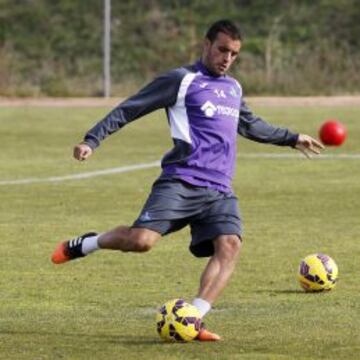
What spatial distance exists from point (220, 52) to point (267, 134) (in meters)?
0.91

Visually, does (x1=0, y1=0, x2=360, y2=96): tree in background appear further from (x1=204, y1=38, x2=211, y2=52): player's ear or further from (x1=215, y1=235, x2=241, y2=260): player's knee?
(x1=215, y1=235, x2=241, y2=260): player's knee

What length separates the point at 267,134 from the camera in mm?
10109

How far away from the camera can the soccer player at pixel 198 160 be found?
9.41 m

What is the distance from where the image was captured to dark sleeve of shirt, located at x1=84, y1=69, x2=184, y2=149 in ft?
31.0

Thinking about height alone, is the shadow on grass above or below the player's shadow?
above

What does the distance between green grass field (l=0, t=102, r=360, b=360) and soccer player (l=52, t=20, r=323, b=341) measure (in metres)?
0.59

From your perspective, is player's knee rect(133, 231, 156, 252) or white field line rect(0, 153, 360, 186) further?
white field line rect(0, 153, 360, 186)

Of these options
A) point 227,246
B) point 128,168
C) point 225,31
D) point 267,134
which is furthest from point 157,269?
point 128,168

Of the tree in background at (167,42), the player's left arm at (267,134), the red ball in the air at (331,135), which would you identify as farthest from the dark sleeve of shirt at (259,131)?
the tree in background at (167,42)

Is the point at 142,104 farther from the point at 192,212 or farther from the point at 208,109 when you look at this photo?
the point at 192,212

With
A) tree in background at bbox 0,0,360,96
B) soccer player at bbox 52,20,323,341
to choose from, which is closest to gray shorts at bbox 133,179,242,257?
soccer player at bbox 52,20,323,341

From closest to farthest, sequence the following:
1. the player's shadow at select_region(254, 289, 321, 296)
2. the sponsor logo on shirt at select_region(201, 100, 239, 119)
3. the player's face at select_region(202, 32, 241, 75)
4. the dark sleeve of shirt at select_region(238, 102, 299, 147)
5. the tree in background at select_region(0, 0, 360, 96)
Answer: the player's face at select_region(202, 32, 241, 75) → the sponsor logo on shirt at select_region(201, 100, 239, 119) → the dark sleeve of shirt at select_region(238, 102, 299, 147) → the player's shadow at select_region(254, 289, 321, 296) → the tree in background at select_region(0, 0, 360, 96)

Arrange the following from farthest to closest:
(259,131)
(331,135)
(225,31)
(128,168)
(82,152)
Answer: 1. (128,168)
2. (331,135)
3. (259,131)
4. (225,31)
5. (82,152)

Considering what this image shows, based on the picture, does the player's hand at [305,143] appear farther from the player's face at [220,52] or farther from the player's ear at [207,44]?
the player's ear at [207,44]
